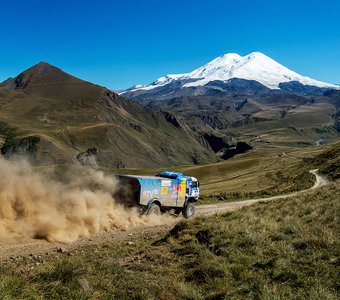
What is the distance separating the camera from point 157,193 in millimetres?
23469

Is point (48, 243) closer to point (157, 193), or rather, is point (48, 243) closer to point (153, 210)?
point (153, 210)

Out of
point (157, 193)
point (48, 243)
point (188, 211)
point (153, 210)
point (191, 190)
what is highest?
point (157, 193)

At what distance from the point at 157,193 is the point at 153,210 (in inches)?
40.6

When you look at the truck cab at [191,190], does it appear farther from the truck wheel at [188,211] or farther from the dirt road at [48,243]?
the dirt road at [48,243]

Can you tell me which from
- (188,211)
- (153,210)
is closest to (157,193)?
(153,210)

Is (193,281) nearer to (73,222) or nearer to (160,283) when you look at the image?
(160,283)

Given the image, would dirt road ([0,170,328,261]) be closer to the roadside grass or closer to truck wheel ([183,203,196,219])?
the roadside grass

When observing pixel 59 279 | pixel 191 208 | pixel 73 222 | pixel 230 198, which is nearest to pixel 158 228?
pixel 73 222

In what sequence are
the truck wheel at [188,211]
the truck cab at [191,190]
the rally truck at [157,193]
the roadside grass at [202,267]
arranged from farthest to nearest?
the truck cab at [191,190] < the truck wheel at [188,211] < the rally truck at [157,193] < the roadside grass at [202,267]

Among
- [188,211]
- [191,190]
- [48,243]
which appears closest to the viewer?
[48,243]

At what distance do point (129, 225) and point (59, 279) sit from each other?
11788 millimetres

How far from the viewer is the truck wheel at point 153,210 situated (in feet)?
74.4

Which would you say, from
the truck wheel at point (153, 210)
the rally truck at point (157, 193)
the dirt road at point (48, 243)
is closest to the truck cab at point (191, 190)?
the rally truck at point (157, 193)

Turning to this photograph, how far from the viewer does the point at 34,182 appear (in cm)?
1938
